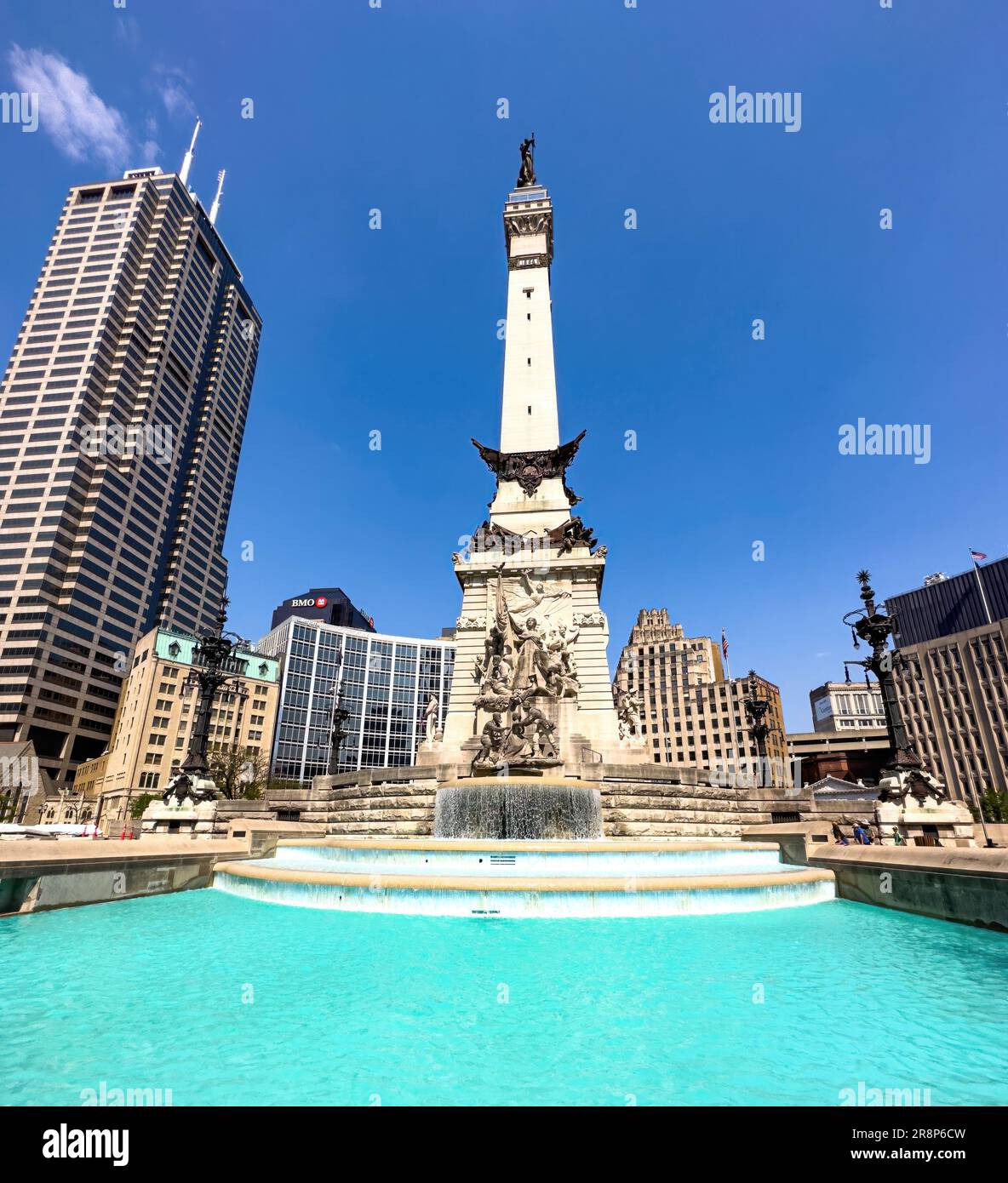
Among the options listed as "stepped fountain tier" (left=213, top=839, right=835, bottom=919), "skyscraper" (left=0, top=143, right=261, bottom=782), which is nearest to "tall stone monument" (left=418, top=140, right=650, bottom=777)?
"stepped fountain tier" (left=213, top=839, right=835, bottom=919)

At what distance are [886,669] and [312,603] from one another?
14373 centimetres

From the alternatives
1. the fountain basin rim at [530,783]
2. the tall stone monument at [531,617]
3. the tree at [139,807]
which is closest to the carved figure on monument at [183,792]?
the tall stone monument at [531,617]

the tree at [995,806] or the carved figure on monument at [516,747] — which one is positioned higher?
the carved figure on monument at [516,747]

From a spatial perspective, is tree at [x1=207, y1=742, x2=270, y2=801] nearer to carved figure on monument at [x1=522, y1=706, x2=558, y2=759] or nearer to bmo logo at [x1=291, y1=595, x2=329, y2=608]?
carved figure on monument at [x1=522, y1=706, x2=558, y2=759]

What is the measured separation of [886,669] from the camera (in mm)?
17969

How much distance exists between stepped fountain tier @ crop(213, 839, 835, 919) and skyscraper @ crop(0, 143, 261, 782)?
85645mm

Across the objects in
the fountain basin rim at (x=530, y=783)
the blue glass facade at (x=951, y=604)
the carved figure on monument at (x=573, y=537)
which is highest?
the blue glass facade at (x=951, y=604)

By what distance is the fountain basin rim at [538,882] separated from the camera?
849 centimetres

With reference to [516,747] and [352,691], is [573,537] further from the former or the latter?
[352,691]

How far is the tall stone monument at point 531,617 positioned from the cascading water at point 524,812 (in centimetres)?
309

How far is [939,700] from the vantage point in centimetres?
6988

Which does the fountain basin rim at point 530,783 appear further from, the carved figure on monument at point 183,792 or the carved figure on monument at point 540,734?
the carved figure on monument at point 183,792
